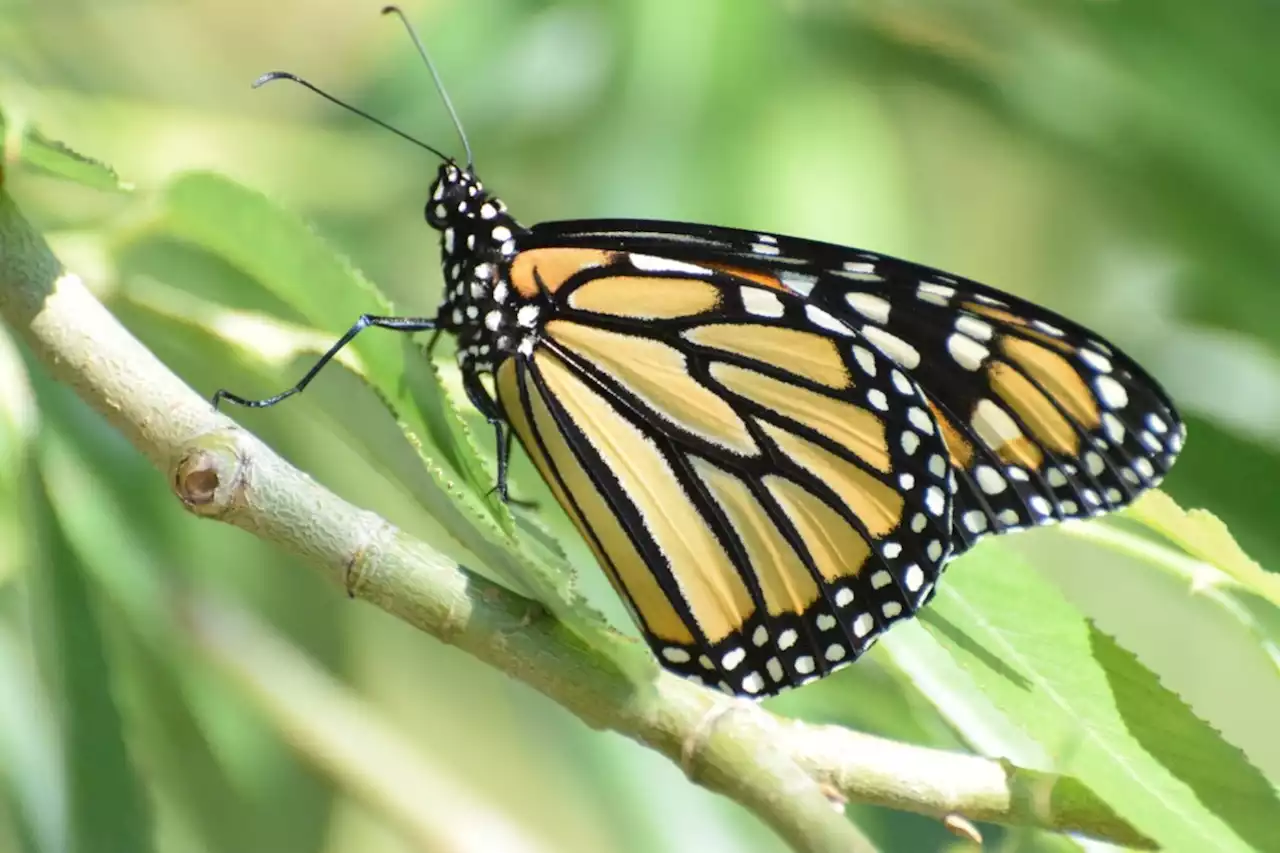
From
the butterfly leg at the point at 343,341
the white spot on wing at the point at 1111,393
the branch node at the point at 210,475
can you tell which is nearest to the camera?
the branch node at the point at 210,475

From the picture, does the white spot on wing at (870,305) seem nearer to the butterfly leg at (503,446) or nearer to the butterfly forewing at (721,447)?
the butterfly forewing at (721,447)

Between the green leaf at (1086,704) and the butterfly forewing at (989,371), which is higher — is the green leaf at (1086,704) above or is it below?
below

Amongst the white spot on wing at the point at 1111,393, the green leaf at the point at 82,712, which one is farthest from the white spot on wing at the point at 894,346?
the green leaf at the point at 82,712

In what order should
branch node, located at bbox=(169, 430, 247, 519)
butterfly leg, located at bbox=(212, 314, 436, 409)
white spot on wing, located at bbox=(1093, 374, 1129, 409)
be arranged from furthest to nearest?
white spot on wing, located at bbox=(1093, 374, 1129, 409), butterfly leg, located at bbox=(212, 314, 436, 409), branch node, located at bbox=(169, 430, 247, 519)

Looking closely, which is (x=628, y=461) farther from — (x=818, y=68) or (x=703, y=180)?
(x=818, y=68)

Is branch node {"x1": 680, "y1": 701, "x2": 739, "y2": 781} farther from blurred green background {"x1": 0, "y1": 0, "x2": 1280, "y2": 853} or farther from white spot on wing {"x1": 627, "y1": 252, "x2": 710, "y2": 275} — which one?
white spot on wing {"x1": 627, "y1": 252, "x2": 710, "y2": 275}

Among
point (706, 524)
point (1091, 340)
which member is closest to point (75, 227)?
point (706, 524)

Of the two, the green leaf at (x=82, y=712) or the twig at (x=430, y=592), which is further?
the green leaf at (x=82, y=712)

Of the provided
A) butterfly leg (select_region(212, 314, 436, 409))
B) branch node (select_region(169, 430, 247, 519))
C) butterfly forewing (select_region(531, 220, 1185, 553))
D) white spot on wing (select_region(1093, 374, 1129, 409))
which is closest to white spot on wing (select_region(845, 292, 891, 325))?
butterfly forewing (select_region(531, 220, 1185, 553))
